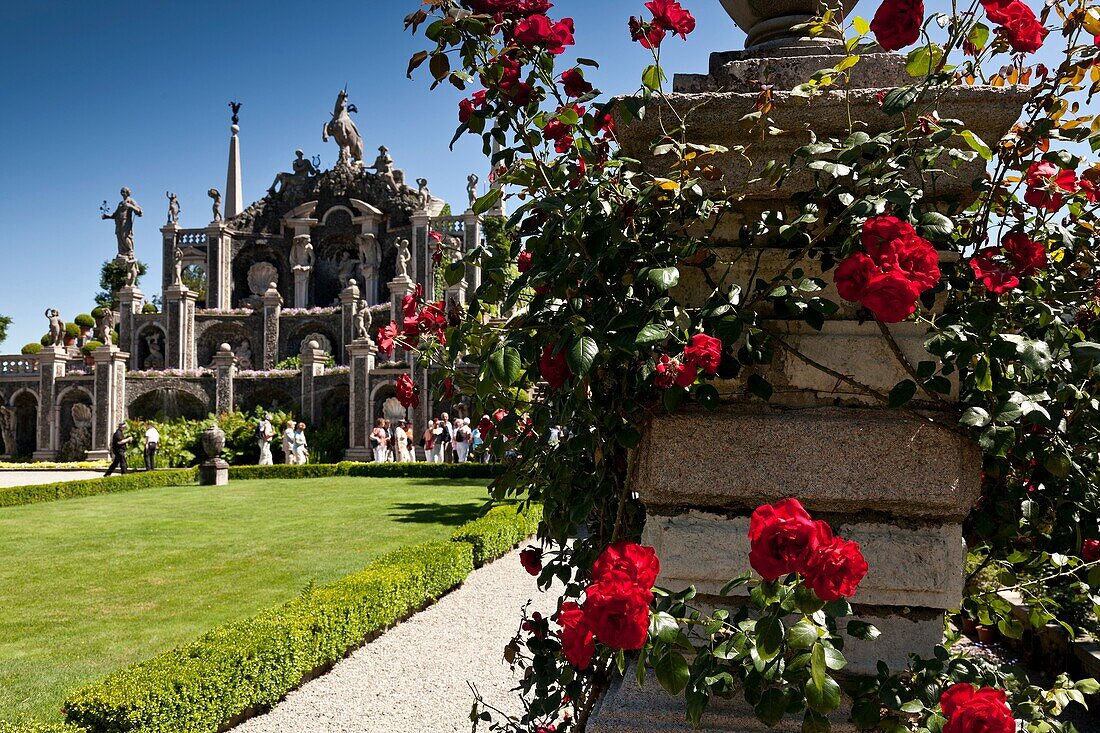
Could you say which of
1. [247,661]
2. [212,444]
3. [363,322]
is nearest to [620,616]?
[247,661]

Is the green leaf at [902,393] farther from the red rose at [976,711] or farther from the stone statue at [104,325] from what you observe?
the stone statue at [104,325]

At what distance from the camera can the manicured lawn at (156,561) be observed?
5.89 metres

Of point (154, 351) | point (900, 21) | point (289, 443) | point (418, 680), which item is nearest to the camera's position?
point (900, 21)

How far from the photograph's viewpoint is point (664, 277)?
171 cm

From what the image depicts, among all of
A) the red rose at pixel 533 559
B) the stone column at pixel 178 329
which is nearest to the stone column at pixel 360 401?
the stone column at pixel 178 329

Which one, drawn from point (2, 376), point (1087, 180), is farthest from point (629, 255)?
point (2, 376)

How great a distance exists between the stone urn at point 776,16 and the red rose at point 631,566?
4.97ft

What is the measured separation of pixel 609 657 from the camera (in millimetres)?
2172

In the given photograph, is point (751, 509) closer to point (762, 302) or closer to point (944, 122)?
point (762, 302)

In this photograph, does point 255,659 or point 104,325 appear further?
point 104,325

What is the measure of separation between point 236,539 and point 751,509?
34.5ft

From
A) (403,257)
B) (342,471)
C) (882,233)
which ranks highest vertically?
(403,257)

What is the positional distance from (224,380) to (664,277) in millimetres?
35440

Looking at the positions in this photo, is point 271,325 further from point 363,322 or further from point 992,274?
point 992,274
